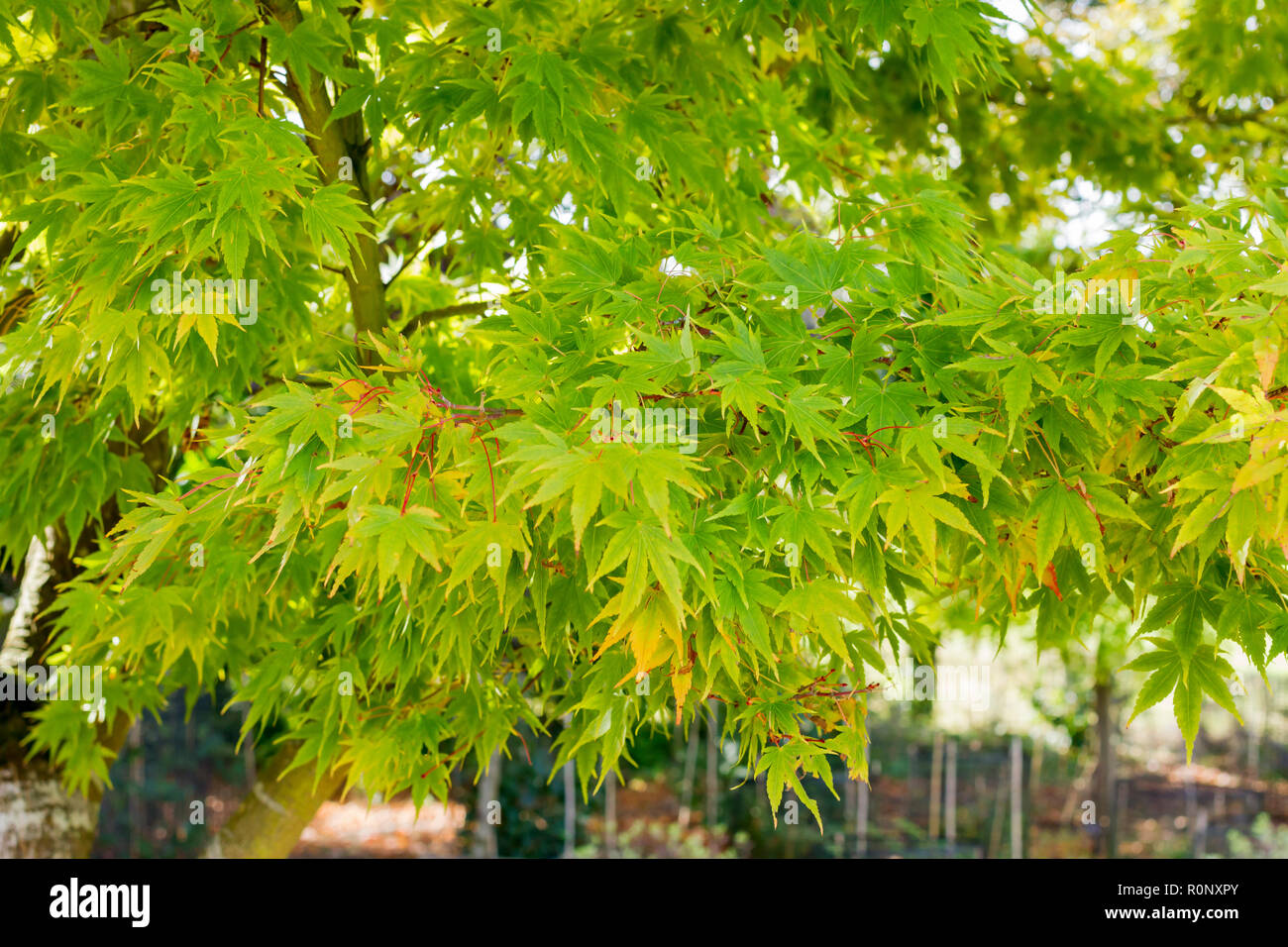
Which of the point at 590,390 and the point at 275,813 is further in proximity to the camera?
the point at 275,813

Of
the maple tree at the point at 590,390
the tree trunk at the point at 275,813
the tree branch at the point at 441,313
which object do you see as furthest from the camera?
the tree trunk at the point at 275,813

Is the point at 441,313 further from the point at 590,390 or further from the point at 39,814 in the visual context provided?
the point at 39,814

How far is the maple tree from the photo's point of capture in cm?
162

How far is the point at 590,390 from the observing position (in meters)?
1.76

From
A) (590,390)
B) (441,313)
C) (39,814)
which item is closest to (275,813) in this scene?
(39,814)

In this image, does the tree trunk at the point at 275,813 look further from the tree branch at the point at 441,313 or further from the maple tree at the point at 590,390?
the tree branch at the point at 441,313

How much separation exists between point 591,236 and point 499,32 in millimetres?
660

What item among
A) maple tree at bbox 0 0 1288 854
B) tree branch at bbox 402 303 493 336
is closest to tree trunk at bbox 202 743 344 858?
maple tree at bbox 0 0 1288 854

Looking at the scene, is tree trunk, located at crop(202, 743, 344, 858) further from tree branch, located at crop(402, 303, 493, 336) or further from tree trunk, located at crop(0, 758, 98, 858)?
tree branch, located at crop(402, 303, 493, 336)

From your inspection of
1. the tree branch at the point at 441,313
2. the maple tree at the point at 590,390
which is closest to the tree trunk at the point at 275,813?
the maple tree at the point at 590,390

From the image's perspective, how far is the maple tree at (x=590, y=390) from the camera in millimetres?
1622
